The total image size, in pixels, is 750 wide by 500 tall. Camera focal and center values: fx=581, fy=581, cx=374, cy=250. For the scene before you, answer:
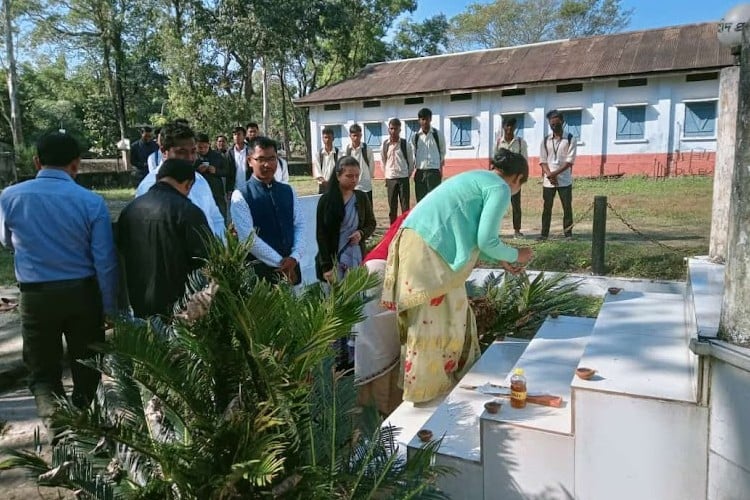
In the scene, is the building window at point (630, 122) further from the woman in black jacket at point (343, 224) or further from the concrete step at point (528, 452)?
the concrete step at point (528, 452)

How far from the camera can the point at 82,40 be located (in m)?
29.9

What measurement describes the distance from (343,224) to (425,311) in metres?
1.24

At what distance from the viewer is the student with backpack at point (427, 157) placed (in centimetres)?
860

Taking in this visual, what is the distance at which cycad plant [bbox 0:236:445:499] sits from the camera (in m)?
1.54

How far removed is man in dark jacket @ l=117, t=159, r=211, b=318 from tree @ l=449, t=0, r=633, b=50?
38151 millimetres

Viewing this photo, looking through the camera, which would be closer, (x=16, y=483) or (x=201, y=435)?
(x=201, y=435)

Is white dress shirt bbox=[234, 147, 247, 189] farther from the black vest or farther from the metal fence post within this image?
the metal fence post

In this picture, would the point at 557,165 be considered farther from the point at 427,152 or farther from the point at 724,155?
the point at 724,155

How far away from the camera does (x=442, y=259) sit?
320 centimetres

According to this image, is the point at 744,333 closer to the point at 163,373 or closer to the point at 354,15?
the point at 163,373

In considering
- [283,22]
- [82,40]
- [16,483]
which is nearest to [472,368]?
[16,483]

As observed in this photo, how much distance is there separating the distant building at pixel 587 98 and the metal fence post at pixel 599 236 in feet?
49.1

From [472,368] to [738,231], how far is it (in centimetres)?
185

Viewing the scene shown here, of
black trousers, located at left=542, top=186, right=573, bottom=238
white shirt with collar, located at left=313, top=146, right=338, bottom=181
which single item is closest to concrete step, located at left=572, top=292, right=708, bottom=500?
black trousers, located at left=542, top=186, right=573, bottom=238
